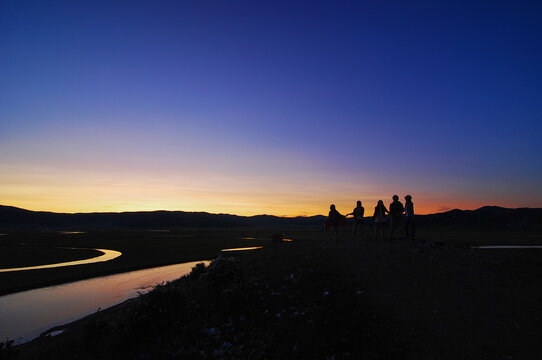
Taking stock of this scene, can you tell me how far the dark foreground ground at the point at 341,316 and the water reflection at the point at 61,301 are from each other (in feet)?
9.06

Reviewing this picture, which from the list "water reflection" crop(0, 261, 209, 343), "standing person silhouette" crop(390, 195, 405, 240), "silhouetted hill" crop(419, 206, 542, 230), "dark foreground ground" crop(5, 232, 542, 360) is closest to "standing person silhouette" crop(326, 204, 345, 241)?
"standing person silhouette" crop(390, 195, 405, 240)

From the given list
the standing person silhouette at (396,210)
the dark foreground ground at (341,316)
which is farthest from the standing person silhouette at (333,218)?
the dark foreground ground at (341,316)

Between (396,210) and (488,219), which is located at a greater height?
(488,219)

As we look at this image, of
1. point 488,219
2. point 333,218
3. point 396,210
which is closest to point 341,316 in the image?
point 396,210

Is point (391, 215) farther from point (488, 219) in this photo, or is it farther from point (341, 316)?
point (488, 219)

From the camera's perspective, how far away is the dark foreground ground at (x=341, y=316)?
9344 millimetres

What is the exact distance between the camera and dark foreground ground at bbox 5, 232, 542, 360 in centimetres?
934

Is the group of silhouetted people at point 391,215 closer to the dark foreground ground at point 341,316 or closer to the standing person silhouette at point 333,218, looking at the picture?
the standing person silhouette at point 333,218

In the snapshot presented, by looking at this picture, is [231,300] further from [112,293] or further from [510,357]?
[112,293]

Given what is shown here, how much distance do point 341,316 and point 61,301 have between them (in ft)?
61.8

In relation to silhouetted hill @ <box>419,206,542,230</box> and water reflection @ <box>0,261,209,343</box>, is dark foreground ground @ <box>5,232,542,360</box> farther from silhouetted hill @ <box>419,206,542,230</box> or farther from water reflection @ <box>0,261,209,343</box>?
silhouetted hill @ <box>419,206,542,230</box>

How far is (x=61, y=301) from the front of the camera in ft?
68.8

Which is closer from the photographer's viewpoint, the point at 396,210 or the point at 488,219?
the point at 396,210

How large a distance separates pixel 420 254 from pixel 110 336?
1486 cm
